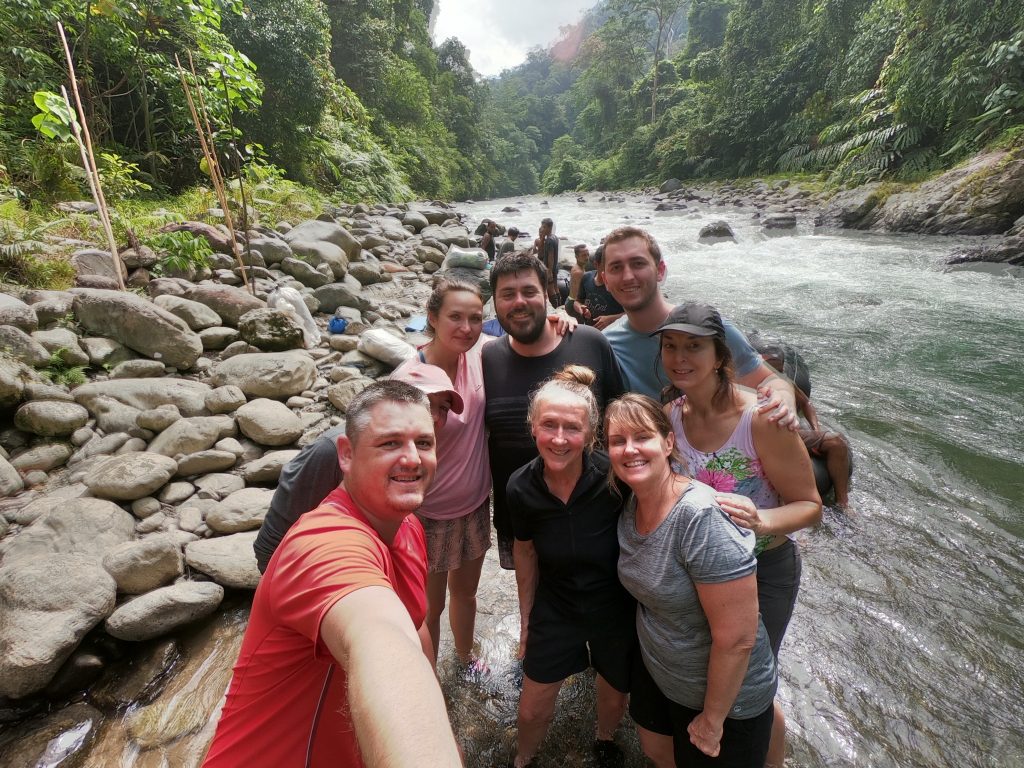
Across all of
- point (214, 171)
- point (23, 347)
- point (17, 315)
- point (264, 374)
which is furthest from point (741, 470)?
point (214, 171)

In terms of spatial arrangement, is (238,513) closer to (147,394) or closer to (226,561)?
(226,561)

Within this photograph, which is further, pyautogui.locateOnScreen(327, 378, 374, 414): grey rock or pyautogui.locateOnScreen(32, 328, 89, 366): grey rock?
pyautogui.locateOnScreen(327, 378, 374, 414): grey rock

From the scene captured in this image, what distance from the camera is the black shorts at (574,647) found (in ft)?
6.15

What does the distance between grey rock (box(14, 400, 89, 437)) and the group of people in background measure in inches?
125

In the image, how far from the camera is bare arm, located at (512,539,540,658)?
6.55 feet

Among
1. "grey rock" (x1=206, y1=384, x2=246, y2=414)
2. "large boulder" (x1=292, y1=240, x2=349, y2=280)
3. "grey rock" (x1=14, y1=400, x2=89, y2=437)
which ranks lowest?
"grey rock" (x1=206, y1=384, x2=246, y2=414)

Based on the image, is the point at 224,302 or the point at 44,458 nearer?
the point at 44,458

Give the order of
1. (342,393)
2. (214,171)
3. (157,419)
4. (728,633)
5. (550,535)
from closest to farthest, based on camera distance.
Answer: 1. (728,633)
2. (550,535)
3. (157,419)
4. (342,393)
5. (214,171)

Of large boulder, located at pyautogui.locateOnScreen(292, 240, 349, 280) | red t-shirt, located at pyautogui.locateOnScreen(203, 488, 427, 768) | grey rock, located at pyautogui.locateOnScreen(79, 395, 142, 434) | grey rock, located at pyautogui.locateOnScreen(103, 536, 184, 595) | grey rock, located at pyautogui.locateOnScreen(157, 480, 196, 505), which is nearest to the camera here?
red t-shirt, located at pyautogui.locateOnScreen(203, 488, 427, 768)

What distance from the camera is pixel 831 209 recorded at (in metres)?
15.6

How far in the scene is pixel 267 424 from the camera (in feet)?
13.6

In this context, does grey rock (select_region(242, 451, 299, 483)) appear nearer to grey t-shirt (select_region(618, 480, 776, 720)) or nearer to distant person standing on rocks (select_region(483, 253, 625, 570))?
distant person standing on rocks (select_region(483, 253, 625, 570))

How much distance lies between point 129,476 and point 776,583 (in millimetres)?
3985

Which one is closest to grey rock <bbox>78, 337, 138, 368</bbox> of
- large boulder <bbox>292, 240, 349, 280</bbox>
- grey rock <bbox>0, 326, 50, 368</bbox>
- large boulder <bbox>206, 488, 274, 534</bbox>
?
grey rock <bbox>0, 326, 50, 368</bbox>
